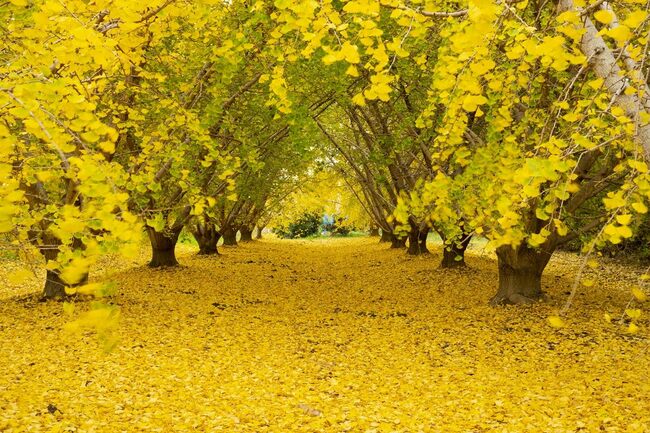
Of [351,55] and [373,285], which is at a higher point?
[351,55]

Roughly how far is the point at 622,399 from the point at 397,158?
28.6ft

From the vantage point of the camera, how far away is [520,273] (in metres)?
9.88

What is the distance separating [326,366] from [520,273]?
4.66 meters

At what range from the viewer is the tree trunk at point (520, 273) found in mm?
9719

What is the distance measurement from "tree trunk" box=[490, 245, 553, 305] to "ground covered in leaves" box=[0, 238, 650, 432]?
349 millimetres

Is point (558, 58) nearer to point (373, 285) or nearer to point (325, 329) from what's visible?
point (325, 329)

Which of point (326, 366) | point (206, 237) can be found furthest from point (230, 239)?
point (326, 366)

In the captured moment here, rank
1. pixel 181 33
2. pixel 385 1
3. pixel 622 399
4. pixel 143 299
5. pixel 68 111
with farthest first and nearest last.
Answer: pixel 143 299, pixel 181 33, pixel 622 399, pixel 385 1, pixel 68 111

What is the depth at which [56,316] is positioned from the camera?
9203mm

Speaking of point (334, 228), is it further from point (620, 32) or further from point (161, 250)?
point (620, 32)

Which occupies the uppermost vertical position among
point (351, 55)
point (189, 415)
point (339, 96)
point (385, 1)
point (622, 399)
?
point (339, 96)

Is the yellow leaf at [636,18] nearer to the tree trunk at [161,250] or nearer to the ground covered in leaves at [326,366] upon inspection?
the ground covered in leaves at [326,366]

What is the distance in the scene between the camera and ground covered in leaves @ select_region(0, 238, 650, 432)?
5.16 metres

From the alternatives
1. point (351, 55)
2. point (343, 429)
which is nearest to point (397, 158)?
point (343, 429)
